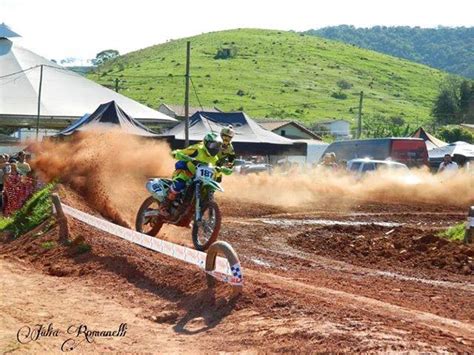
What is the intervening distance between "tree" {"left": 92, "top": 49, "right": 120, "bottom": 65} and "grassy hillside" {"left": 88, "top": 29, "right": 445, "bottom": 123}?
11.1 m

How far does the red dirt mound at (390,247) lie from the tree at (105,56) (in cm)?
16422

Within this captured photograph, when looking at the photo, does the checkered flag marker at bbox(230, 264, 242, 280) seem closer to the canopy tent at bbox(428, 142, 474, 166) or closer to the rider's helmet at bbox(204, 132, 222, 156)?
the rider's helmet at bbox(204, 132, 222, 156)

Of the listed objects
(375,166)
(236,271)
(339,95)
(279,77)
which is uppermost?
(279,77)

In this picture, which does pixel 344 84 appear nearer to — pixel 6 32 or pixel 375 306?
pixel 6 32

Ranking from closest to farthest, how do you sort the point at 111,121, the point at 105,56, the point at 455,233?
the point at 455,233 < the point at 111,121 < the point at 105,56

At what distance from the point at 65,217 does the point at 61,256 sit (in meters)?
1.19

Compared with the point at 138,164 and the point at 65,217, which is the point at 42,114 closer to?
the point at 138,164

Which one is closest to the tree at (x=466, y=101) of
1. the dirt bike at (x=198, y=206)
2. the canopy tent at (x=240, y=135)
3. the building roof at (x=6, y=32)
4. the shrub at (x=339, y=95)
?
the shrub at (x=339, y=95)

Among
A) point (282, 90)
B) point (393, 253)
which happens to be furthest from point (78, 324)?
point (282, 90)

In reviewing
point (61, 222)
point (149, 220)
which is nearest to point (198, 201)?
point (149, 220)

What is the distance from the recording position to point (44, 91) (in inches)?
1385

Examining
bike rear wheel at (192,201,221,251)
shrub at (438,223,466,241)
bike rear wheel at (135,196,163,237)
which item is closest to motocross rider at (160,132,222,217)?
bike rear wheel at (135,196,163,237)

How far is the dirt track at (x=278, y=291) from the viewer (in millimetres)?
6844

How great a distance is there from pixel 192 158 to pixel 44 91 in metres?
24.7
